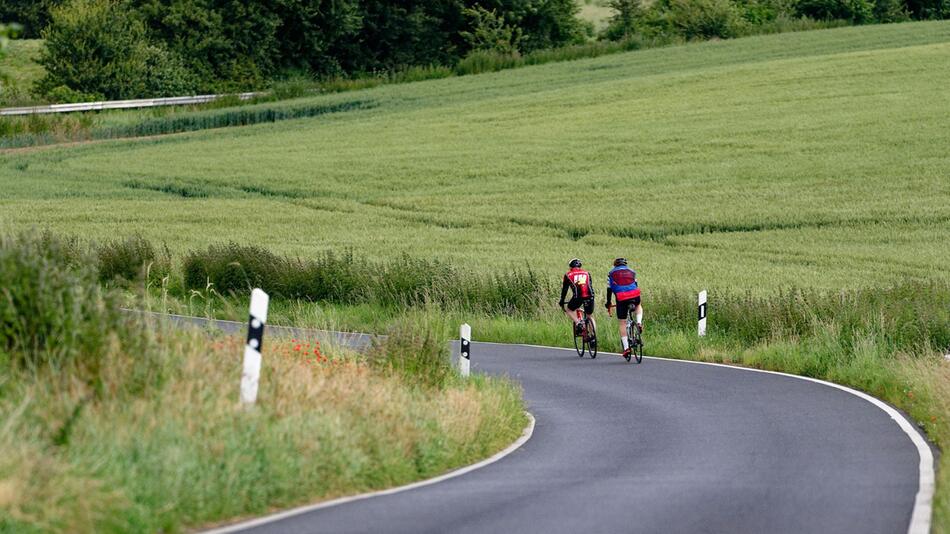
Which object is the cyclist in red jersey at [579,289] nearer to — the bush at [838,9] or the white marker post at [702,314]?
the white marker post at [702,314]

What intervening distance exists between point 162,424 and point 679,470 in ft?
14.5

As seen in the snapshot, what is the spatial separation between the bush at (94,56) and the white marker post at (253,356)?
70974 millimetres

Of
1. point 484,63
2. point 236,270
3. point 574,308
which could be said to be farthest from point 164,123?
point 574,308

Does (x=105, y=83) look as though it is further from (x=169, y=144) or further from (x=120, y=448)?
(x=120, y=448)

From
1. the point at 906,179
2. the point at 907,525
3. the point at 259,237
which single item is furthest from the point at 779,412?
the point at 906,179

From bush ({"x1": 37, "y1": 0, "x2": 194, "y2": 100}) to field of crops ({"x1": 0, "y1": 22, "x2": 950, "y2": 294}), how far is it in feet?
45.5

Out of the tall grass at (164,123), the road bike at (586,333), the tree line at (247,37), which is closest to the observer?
the road bike at (586,333)

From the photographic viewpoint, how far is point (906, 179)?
40875mm

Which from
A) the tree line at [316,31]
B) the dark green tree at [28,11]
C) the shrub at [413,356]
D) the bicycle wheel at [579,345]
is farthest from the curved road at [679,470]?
the dark green tree at [28,11]

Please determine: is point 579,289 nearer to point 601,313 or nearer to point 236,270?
point 601,313

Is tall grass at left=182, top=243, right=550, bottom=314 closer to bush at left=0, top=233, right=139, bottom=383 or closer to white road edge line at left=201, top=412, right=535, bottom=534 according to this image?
white road edge line at left=201, top=412, right=535, bottom=534

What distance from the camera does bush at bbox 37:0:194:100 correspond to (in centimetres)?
7962

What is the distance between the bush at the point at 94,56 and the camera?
261 ft

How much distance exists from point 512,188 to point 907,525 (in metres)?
36.1
